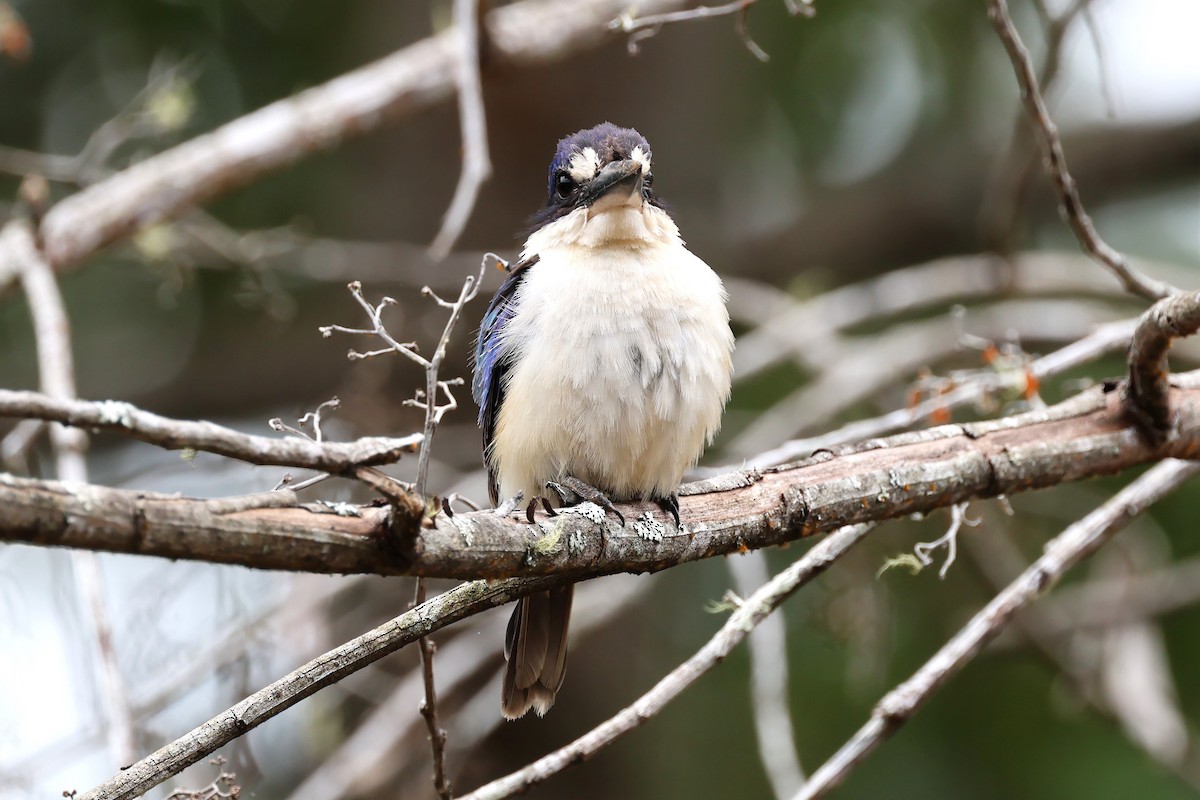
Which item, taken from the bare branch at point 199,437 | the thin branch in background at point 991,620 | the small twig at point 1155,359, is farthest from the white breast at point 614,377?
the bare branch at point 199,437

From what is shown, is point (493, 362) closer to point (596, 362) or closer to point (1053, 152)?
point (596, 362)

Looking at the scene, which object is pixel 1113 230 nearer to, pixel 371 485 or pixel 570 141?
pixel 570 141

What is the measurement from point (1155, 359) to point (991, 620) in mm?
784

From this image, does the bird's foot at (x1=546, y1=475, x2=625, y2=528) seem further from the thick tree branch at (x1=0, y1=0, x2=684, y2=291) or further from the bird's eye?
the thick tree branch at (x1=0, y1=0, x2=684, y2=291)

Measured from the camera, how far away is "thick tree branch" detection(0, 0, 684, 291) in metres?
4.86

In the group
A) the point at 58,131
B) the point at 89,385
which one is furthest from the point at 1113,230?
the point at 58,131

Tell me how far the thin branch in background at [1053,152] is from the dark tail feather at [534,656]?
6.20ft

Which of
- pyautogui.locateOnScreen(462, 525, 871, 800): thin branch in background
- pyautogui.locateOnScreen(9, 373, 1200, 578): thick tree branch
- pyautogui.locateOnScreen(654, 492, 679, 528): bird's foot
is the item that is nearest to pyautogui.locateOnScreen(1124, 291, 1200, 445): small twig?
pyautogui.locateOnScreen(9, 373, 1200, 578): thick tree branch

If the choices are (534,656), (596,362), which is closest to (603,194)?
(596,362)

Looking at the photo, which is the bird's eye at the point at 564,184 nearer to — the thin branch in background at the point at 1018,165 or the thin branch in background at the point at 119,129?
the thin branch in background at the point at 1018,165

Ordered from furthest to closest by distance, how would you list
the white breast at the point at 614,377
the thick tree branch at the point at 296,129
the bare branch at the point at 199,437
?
the thick tree branch at the point at 296,129 < the white breast at the point at 614,377 < the bare branch at the point at 199,437

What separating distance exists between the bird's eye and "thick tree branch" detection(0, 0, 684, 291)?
1.24 metres

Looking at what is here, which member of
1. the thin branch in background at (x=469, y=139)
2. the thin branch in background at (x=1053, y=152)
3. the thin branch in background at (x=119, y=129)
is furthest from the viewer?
the thin branch in background at (x=119, y=129)

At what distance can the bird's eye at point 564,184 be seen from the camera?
3723mm
